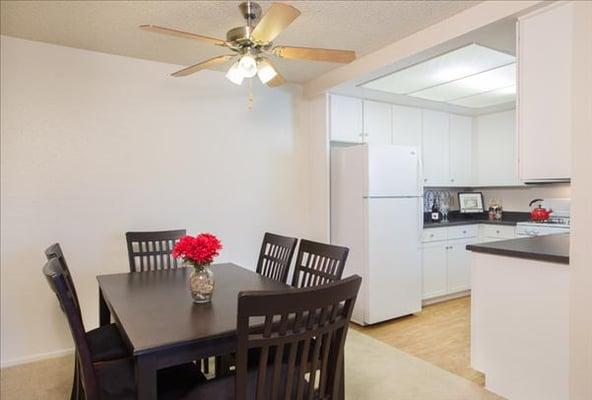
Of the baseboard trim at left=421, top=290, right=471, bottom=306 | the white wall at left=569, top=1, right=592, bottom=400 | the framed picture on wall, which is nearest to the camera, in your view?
the white wall at left=569, top=1, right=592, bottom=400

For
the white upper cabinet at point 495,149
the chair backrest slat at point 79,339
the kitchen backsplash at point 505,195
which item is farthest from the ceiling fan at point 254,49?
the white upper cabinet at point 495,149

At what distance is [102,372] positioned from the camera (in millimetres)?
1670

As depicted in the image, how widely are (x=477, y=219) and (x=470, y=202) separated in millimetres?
282

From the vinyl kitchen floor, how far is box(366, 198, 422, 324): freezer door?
12 cm

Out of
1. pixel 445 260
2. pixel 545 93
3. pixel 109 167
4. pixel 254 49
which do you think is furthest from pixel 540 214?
pixel 109 167

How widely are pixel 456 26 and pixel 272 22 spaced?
141 cm

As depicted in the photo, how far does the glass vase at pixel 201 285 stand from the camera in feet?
5.79

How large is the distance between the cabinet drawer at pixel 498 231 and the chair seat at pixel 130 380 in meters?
3.96

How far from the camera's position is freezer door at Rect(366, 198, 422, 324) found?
347 centimetres

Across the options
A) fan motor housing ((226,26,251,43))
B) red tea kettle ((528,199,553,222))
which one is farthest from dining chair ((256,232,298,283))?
red tea kettle ((528,199,553,222))

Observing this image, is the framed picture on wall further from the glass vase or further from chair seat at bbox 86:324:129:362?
chair seat at bbox 86:324:129:362

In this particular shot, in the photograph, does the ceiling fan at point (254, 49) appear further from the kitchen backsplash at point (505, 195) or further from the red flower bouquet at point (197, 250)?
the kitchen backsplash at point (505, 195)

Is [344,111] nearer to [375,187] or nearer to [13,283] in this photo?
[375,187]

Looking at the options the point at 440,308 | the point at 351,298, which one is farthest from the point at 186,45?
the point at 440,308
